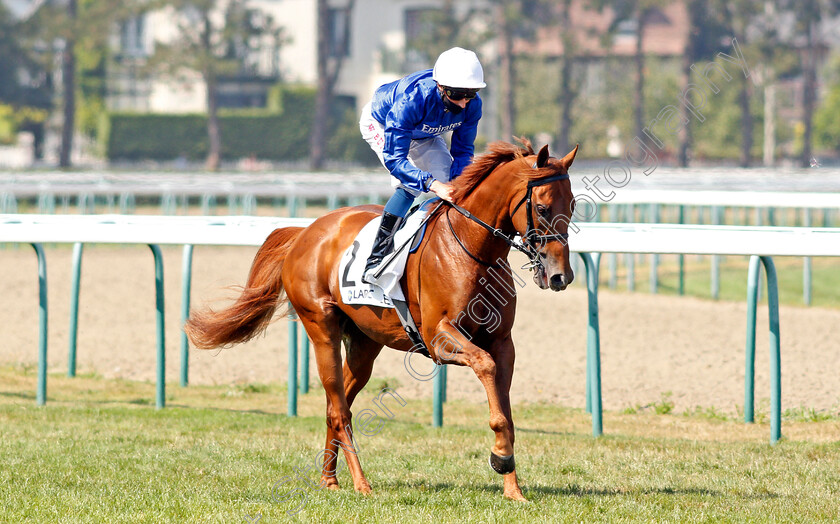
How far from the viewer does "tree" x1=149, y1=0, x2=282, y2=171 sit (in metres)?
33.4

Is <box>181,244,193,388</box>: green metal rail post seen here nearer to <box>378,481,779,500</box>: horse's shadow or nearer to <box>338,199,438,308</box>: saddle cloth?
<box>338,199,438,308</box>: saddle cloth

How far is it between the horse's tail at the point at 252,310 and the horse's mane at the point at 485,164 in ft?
4.40

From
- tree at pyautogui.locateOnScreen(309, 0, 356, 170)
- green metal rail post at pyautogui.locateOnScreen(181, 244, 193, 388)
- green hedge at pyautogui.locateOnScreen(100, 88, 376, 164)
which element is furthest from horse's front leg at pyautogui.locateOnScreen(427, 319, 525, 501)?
green hedge at pyautogui.locateOnScreen(100, 88, 376, 164)

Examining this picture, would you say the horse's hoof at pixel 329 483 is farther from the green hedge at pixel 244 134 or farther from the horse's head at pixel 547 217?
the green hedge at pixel 244 134

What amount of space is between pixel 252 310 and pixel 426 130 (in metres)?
1.40

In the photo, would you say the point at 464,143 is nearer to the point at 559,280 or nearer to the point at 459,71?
the point at 459,71

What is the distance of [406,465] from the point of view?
524 cm

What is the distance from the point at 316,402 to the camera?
23.9ft

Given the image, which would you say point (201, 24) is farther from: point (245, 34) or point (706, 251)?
point (706, 251)

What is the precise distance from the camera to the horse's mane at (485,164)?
4.51m

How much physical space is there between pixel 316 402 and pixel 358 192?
11.3 m

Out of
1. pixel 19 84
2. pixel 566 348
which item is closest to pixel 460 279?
pixel 566 348

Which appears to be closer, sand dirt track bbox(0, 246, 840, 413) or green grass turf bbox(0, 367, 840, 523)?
green grass turf bbox(0, 367, 840, 523)

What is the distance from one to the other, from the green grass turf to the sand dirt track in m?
0.58
